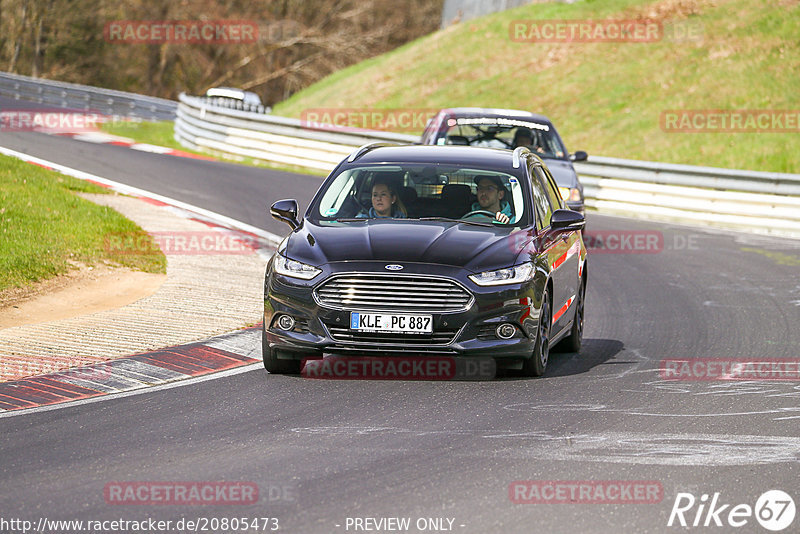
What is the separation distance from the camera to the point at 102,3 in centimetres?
5894

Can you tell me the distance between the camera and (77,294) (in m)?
12.9

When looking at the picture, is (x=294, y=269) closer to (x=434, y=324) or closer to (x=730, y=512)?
(x=434, y=324)

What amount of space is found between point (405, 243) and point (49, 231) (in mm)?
7159

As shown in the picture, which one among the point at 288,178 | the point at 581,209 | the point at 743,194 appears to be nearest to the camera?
the point at 581,209

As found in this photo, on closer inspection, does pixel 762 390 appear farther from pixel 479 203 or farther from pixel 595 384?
pixel 479 203

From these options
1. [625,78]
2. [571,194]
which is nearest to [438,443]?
[571,194]

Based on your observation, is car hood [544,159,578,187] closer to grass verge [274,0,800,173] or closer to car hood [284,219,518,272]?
car hood [284,219,518,272]

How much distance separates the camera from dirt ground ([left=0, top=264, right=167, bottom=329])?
11.8 meters

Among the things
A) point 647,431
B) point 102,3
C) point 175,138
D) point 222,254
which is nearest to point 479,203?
point 647,431

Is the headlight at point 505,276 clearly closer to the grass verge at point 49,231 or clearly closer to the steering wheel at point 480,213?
the steering wheel at point 480,213

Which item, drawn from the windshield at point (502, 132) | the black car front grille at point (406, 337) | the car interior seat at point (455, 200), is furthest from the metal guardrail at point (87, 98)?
the black car front grille at point (406, 337)

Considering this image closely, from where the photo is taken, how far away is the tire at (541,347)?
31.3ft

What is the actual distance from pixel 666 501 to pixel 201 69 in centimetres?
5630

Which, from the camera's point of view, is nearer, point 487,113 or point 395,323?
point 395,323
